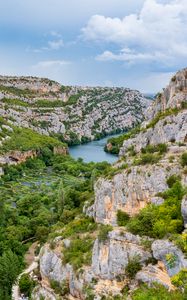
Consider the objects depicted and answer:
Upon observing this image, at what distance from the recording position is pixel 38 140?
137 metres

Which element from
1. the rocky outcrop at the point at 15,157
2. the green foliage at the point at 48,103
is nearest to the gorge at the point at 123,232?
the rocky outcrop at the point at 15,157

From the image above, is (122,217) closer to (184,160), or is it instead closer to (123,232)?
(123,232)

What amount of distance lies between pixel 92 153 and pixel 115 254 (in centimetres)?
11330

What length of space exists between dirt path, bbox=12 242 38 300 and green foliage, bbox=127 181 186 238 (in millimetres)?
13962

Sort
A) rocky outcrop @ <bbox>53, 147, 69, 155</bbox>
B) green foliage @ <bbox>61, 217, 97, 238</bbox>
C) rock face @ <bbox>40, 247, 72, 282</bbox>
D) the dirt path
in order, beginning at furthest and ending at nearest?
rocky outcrop @ <bbox>53, 147, 69, 155</bbox>
green foliage @ <bbox>61, 217, 97, 238</bbox>
the dirt path
rock face @ <bbox>40, 247, 72, 282</bbox>

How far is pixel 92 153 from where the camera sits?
146 m

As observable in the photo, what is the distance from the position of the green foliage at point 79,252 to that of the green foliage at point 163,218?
4.80 metres

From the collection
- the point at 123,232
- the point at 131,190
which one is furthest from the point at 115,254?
the point at 131,190

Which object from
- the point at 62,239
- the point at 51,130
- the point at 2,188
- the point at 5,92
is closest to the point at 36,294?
the point at 62,239

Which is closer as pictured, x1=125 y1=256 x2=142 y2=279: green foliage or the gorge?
the gorge

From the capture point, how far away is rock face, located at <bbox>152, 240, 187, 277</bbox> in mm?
27448

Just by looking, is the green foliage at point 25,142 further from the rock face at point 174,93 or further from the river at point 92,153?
the rock face at point 174,93

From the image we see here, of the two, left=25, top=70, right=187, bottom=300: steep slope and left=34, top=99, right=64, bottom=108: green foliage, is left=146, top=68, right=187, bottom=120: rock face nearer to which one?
left=25, top=70, right=187, bottom=300: steep slope

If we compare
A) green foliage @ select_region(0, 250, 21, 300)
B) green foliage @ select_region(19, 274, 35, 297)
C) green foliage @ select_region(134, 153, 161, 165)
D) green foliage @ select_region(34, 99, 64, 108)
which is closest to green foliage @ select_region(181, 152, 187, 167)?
green foliage @ select_region(134, 153, 161, 165)
